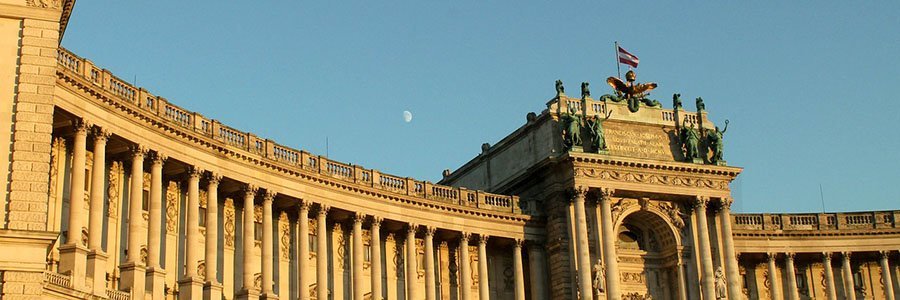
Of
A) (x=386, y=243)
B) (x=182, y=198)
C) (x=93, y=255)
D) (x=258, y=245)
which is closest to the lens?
(x=93, y=255)

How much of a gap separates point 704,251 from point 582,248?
7801mm

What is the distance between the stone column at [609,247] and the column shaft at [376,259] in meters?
12.3

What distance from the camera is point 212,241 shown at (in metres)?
57.2

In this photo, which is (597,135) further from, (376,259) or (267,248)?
(267,248)

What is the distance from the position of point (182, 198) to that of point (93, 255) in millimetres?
9179

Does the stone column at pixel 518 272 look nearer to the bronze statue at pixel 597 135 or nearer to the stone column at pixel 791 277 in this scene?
the bronze statue at pixel 597 135

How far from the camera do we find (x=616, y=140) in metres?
74.4

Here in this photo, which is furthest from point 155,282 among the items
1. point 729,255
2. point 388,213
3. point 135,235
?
point 729,255

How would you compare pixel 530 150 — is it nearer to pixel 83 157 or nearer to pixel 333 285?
pixel 333 285

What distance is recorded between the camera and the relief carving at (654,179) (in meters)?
71.6

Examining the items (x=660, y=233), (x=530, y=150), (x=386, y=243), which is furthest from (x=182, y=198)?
(x=660, y=233)

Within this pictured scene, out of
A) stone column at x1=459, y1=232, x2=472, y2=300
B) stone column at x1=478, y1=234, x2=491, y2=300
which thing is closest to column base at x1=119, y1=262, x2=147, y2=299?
stone column at x1=459, y1=232, x2=472, y2=300

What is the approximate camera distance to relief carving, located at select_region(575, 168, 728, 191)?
2820 inches

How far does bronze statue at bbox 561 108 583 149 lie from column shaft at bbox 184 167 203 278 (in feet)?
73.9
